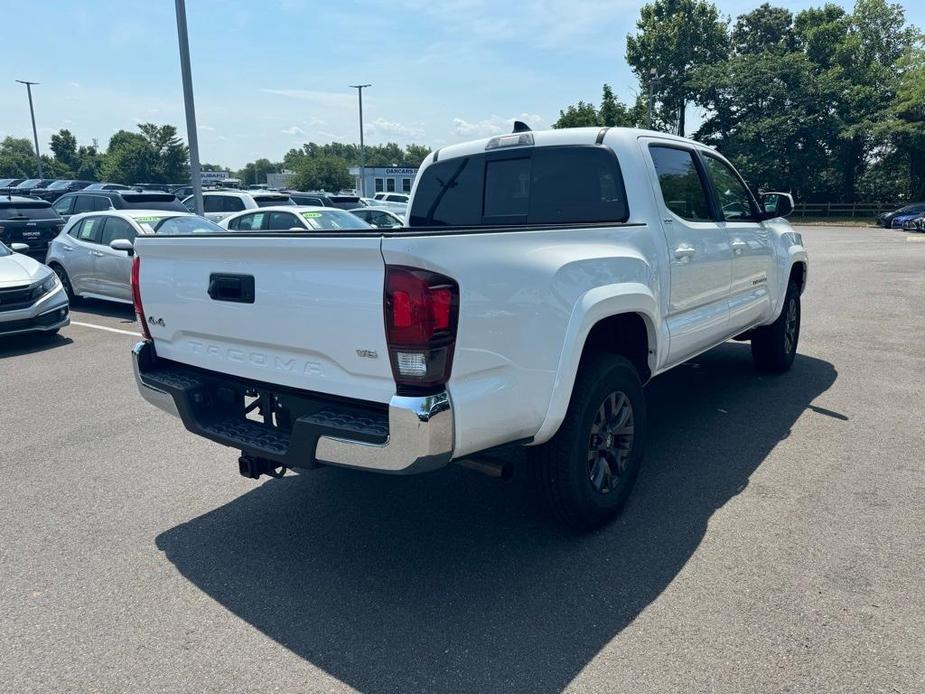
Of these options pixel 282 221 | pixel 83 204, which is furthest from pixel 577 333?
pixel 83 204

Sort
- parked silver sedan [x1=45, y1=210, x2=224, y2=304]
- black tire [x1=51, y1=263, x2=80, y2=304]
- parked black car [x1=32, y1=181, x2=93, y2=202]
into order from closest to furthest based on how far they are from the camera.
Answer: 1. parked silver sedan [x1=45, y1=210, x2=224, y2=304]
2. black tire [x1=51, y1=263, x2=80, y2=304]
3. parked black car [x1=32, y1=181, x2=93, y2=202]

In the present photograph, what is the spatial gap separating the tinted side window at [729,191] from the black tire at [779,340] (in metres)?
1.16

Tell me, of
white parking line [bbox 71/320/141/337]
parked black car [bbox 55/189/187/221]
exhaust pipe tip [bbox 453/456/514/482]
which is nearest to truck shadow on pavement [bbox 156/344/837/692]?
exhaust pipe tip [bbox 453/456/514/482]

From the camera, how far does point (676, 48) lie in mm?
53875

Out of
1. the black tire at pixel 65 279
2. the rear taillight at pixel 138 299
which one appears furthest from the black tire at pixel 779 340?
the black tire at pixel 65 279

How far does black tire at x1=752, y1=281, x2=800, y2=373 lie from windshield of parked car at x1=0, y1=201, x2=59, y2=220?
13508 mm

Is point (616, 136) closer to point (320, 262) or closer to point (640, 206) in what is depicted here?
point (640, 206)

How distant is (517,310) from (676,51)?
58.2 m

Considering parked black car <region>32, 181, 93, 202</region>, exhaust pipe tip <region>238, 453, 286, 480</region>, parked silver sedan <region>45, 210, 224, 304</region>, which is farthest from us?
parked black car <region>32, 181, 93, 202</region>

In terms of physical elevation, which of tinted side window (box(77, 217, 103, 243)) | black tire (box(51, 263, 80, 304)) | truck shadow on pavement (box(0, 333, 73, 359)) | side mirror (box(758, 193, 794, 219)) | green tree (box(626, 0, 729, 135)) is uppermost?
green tree (box(626, 0, 729, 135))

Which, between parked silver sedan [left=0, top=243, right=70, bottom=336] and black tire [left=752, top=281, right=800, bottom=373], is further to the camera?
parked silver sedan [left=0, top=243, right=70, bottom=336]

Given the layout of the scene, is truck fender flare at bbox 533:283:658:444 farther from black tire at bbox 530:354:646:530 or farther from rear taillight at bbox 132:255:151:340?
rear taillight at bbox 132:255:151:340

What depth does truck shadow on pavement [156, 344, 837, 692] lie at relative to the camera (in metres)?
2.65

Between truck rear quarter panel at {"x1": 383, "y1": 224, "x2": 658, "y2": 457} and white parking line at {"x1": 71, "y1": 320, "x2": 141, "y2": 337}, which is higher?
truck rear quarter panel at {"x1": 383, "y1": 224, "x2": 658, "y2": 457}
